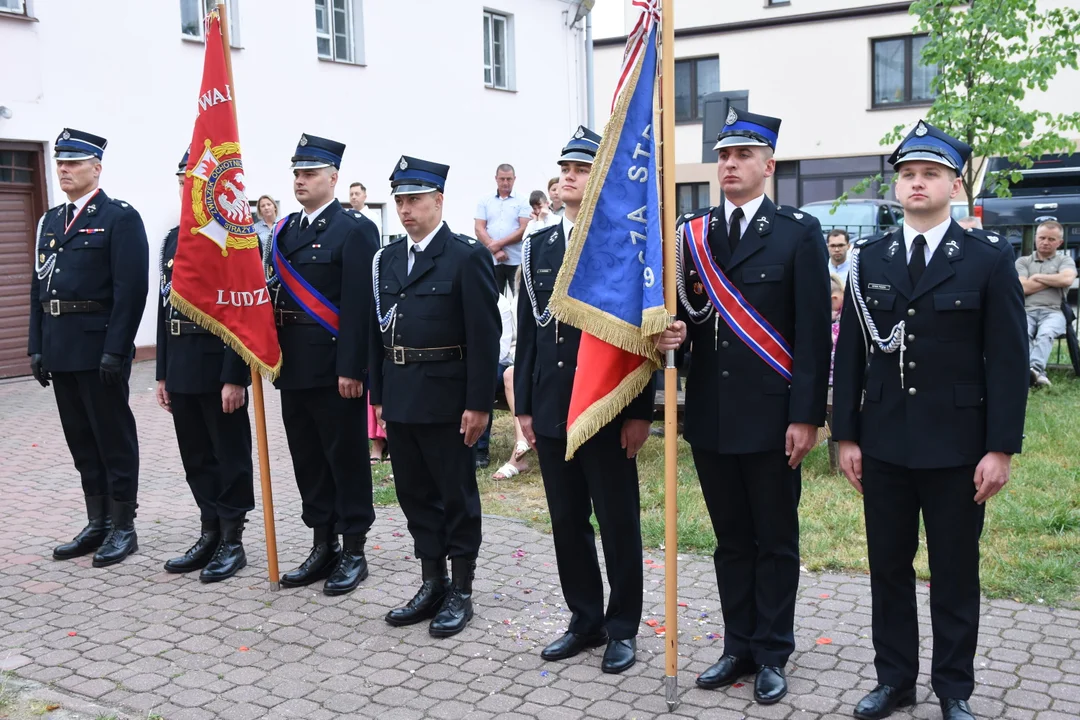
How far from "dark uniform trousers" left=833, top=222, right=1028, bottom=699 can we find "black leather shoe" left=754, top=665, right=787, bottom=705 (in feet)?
1.21

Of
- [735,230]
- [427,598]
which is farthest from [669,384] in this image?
[427,598]

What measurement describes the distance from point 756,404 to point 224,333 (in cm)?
282

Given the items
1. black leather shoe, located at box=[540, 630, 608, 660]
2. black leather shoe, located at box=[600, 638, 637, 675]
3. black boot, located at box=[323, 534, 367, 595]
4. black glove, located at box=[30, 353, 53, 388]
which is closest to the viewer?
black leather shoe, located at box=[600, 638, 637, 675]

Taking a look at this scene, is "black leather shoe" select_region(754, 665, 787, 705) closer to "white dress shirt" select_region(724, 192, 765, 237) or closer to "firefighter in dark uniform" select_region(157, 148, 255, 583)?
"white dress shirt" select_region(724, 192, 765, 237)

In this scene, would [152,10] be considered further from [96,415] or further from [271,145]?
[96,415]

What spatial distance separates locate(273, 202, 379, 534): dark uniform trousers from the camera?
5500 mm

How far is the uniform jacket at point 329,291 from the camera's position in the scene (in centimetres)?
548

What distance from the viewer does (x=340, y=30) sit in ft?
59.4

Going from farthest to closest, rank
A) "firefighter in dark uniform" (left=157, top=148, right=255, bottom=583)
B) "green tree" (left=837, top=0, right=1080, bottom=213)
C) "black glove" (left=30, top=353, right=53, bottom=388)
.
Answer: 1. "green tree" (left=837, top=0, right=1080, bottom=213)
2. "black glove" (left=30, top=353, right=53, bottom=388)
3. "firefighter in dark uniform" (left=157, top=148, right=255, bottom=583)

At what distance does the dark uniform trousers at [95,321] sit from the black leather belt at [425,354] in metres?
1.83

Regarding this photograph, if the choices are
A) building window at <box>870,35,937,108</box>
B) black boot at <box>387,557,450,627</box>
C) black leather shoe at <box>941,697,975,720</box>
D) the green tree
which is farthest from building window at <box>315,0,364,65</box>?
building window at <box>870,35,937,108</box>

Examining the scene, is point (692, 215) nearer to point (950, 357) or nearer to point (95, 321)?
point (950, 357)

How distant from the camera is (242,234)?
5633 mm

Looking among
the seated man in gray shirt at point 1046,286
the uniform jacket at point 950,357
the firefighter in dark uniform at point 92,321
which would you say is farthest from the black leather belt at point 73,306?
the seated man in gray shirt at point 1046,286
